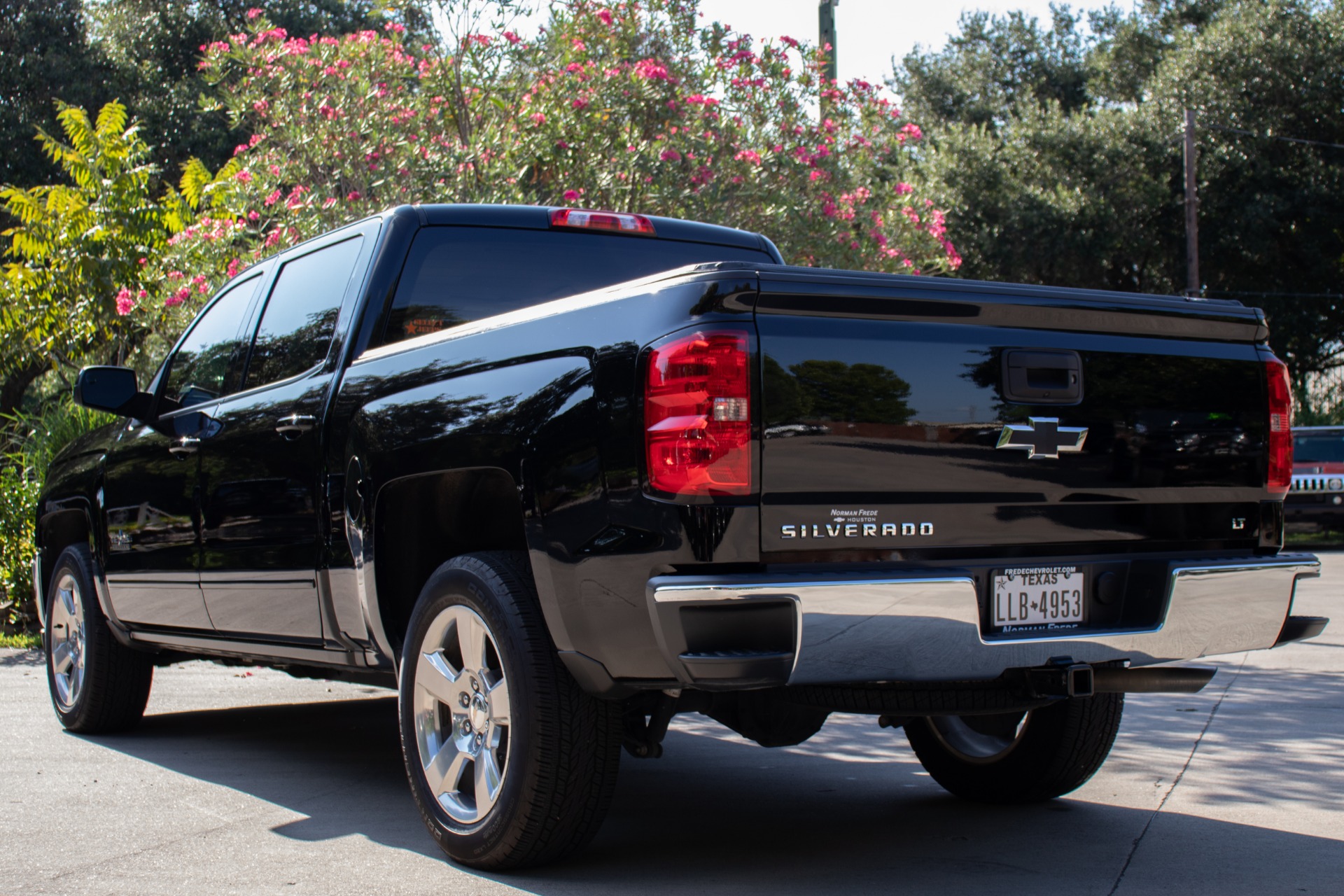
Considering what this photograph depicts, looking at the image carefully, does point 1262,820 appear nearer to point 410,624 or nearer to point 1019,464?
point 1019,464

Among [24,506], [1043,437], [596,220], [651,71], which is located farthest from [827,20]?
[1043,437]

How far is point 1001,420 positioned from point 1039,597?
464 mm

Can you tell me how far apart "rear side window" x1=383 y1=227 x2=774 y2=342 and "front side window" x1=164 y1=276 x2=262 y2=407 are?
1.07 m

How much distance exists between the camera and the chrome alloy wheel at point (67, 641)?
253 inches

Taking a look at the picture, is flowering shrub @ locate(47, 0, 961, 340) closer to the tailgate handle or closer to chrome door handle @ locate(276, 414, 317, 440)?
chrome door handle @ locate(276, 414, 317, 440)

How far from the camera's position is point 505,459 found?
3.77m

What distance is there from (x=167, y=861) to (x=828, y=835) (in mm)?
2009

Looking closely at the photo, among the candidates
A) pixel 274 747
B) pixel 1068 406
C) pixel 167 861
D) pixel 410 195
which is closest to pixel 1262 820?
pixel 1068 406

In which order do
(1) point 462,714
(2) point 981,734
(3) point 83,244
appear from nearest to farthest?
1. (1) point 462,714
2. (2) point 981,734
3. (3) point 83,244

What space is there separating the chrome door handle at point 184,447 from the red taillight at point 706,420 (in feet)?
9.21

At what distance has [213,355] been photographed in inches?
231

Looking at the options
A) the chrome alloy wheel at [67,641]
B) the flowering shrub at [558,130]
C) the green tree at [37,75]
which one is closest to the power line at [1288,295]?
the flowering shrub at [558,130]

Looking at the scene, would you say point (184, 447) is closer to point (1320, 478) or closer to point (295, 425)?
point (295, 425)

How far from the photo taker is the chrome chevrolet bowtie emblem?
3633 millimetres
